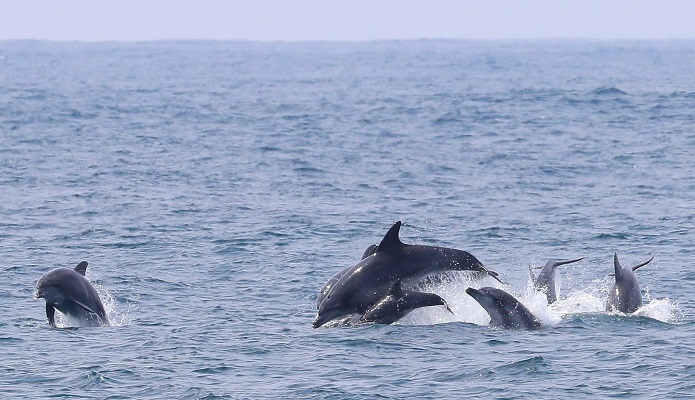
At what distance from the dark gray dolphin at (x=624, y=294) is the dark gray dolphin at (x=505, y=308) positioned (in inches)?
75.5

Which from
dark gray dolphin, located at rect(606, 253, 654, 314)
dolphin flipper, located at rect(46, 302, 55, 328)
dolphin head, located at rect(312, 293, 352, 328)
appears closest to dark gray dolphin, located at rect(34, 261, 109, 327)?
dolphin flipper, located at rect(46, 302, 55, 328)

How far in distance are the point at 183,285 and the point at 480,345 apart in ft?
26.1

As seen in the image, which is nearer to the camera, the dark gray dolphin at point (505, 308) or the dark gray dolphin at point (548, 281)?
the dark gray dolphin at point (505, 308)

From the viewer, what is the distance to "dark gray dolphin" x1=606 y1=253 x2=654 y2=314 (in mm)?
23250

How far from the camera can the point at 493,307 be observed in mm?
22250

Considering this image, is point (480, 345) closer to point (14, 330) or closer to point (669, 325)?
point (669, 325)

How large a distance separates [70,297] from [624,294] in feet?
32.7

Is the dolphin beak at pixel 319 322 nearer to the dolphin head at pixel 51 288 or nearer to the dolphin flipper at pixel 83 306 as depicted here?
the dolphin flipper at pixel 83 306

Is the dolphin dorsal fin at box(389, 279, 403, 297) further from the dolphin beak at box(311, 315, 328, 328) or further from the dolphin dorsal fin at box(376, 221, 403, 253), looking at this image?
the dolphin beak at box(311, 315, 328, 328)

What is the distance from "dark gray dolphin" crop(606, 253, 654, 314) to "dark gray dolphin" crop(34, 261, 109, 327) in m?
9.23

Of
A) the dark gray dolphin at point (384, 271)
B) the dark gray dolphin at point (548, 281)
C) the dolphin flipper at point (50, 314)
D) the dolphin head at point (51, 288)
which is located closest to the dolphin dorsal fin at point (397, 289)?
the dark gray dolphin at point (384, 271)

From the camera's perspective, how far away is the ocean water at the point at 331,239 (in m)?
19.4

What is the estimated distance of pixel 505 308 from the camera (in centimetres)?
2214

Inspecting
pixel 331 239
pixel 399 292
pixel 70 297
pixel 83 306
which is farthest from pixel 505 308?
pixel 331 239
